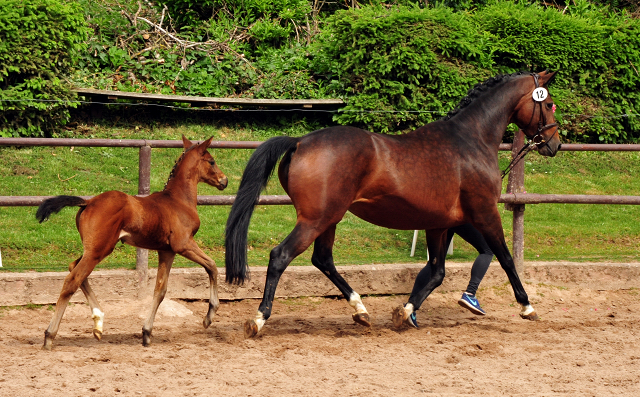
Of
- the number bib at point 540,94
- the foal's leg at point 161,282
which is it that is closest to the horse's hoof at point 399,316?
the foal's leg at point 161,282

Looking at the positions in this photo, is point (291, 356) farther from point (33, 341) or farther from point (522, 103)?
point (522, 103)

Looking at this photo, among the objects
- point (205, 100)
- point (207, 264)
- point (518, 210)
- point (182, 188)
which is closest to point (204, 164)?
point (182, 188)

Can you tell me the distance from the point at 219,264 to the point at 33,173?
347 centimetres

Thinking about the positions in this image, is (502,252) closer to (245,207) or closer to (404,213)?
(404,213)

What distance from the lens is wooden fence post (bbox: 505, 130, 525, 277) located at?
7.34 m

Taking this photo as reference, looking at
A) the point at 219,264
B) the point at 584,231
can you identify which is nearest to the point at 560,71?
the point at 584,231

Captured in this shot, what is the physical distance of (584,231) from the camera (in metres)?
9.20

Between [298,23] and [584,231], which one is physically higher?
[298,23]

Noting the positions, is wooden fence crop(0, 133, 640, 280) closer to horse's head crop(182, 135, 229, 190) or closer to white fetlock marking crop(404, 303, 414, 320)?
→ horse's head crop(182, 135, 229, 190)

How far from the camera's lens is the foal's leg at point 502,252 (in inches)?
228

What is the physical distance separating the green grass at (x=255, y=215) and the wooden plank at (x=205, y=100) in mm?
392

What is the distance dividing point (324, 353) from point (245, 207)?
1231 millimetres

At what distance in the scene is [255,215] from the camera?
29.3ft

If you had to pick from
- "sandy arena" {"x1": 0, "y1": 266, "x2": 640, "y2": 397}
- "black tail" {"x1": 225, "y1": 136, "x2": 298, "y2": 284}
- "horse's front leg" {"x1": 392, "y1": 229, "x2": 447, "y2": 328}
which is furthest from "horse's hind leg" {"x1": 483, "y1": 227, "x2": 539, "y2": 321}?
"black tail" {"x1": 225, "y1": 136, "x2": 298, "y2": 284}
